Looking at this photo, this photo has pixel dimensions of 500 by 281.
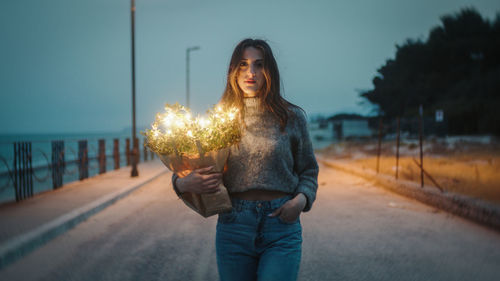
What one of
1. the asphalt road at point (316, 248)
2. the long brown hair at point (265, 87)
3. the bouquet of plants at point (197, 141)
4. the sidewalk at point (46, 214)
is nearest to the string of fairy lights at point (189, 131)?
the bouquet of plants at point (197, 141)

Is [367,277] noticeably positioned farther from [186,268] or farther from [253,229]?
[253,229]

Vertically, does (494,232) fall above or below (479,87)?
below

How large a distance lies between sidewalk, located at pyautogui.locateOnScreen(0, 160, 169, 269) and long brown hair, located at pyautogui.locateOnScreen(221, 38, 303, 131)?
161 inches

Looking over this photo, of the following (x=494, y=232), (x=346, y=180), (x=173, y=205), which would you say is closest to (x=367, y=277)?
(x=494, y=232)

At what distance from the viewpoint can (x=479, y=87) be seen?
1364 inches

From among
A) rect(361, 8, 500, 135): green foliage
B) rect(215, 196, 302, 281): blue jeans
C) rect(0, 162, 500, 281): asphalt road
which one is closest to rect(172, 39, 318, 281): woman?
rect(215, 196, 302, 281): blue jeans

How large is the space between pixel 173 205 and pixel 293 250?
692cm

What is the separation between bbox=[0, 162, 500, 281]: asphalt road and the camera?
4.16m

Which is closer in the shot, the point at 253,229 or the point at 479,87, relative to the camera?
the point at 253,229

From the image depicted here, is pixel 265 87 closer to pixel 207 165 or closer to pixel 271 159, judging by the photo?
pixel 271 159

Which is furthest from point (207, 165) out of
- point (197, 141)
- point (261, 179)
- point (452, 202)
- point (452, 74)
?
point (452, 74)

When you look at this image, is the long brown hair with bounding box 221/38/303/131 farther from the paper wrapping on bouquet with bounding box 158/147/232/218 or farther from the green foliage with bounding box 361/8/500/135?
the green foliage with bounding box 361/8/500/135

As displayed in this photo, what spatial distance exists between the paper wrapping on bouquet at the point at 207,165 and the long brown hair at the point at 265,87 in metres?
0.37

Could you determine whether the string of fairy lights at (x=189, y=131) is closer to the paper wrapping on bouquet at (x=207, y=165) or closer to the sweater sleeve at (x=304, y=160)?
the paper wrapping on bouquet at (x=207, y=165)
